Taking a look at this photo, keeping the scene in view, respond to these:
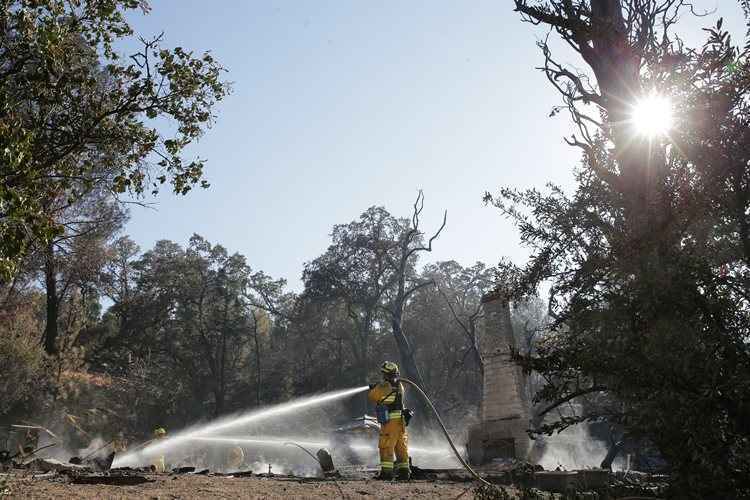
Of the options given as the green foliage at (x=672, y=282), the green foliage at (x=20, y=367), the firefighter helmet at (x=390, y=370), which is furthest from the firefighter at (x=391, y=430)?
the green foliage at (x=20, y=367)

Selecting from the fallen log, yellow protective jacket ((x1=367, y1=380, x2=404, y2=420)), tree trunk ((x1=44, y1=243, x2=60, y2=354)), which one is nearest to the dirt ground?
the fallen log

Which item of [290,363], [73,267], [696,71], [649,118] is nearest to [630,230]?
[649,118]

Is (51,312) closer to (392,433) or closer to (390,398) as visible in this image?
(390,398)

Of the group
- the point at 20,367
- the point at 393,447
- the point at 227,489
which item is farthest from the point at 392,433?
the point at 20,367

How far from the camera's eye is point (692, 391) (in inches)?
197

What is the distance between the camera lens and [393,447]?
1094 cm

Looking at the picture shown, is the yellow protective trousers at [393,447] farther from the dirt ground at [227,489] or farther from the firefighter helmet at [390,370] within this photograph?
the dirt ground at [227,489]

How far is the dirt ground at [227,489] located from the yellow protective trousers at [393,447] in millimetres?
1021

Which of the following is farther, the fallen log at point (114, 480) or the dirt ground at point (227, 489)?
the fallen log at point (114, 480)

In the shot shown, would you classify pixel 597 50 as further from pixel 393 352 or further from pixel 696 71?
pixel 393 352

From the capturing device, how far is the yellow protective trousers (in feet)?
35.5

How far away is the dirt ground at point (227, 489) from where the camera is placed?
23.3 ft

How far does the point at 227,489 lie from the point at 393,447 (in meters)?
3.66

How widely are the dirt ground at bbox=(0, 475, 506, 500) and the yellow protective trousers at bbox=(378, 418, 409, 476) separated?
1.02m
